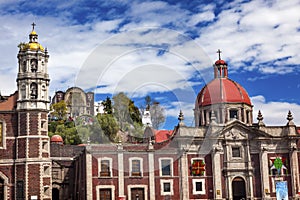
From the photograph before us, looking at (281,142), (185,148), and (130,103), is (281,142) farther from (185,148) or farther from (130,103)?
(130,103)

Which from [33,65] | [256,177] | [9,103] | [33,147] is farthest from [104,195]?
[256,177]

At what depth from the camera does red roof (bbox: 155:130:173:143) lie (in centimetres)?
5956

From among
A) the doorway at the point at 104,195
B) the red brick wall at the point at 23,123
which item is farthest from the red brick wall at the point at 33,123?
the doorway at the point at 104,195

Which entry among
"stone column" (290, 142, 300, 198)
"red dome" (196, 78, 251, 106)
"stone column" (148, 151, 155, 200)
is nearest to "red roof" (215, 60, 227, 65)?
"red dome" (196, 78, 251, 106)

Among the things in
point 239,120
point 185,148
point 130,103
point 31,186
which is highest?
point 130,103

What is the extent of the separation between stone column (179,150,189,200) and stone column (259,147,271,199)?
9411 mm

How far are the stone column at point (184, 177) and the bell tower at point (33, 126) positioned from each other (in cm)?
1531

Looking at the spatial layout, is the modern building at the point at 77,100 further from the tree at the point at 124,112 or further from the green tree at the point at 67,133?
the tree at the point at 124,112

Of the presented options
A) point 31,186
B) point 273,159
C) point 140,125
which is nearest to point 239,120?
point 273,159

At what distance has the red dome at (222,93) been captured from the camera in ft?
196

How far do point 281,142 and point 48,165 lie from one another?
2875 centimetres

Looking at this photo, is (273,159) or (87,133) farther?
(87,133)

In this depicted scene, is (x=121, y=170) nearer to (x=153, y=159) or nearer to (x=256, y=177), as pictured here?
(x=153, y=159)

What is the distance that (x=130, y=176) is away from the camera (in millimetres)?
51625
